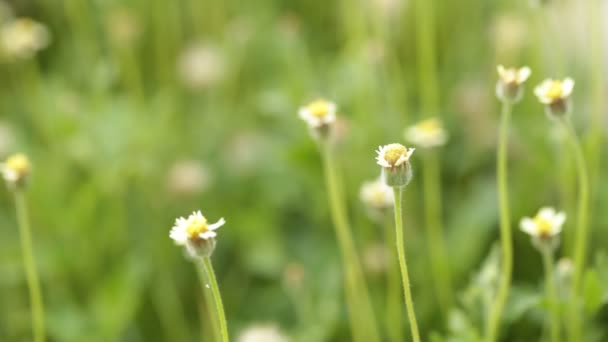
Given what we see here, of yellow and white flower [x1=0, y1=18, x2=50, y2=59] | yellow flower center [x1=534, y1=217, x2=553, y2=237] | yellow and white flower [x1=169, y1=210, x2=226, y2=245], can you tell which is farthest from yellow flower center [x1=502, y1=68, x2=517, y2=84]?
yellow and white flower [x1=0, y1=18, x2=50, y2=59]

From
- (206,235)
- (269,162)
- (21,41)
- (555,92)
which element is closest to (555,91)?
(555,92)

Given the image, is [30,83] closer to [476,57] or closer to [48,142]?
[48,142]

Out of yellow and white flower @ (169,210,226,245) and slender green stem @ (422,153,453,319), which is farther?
slender green stem @ (422,153,453,319)

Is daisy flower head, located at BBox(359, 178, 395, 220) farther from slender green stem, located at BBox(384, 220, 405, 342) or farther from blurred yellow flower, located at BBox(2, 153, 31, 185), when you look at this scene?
blurred yellow flower, located at BBox(2, 153, 31, 185)

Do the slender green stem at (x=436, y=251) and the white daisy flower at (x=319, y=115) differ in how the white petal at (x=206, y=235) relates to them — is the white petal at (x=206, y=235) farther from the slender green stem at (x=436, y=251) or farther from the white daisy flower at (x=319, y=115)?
the slender green stem at (x=436, y=251)

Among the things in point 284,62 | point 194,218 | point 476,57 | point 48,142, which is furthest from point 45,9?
point 194,218

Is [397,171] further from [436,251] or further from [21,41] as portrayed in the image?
[21,41]
